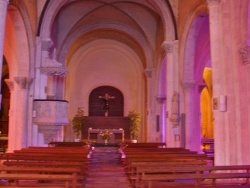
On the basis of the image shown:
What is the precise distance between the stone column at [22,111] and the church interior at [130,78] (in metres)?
0.04

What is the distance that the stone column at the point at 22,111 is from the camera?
1272cm

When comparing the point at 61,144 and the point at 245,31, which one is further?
the point at 61,144

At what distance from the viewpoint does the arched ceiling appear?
18.5m

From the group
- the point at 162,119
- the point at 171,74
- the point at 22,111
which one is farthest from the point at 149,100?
the point at 22,111

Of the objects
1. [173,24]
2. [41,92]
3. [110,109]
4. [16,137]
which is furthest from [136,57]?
[16,137]

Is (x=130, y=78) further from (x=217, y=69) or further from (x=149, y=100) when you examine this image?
(x=217, y=69)

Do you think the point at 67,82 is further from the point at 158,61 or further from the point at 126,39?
the point at 158,61

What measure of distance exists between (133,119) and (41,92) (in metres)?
9.84

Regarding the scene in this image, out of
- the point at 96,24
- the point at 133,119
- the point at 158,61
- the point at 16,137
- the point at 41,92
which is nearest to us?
the point at 16,137

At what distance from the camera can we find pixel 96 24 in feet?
68.0

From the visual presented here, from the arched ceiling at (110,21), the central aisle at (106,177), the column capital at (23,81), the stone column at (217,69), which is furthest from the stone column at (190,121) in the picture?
the column capital at (23,81)

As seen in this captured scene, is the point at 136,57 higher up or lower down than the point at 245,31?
higher up

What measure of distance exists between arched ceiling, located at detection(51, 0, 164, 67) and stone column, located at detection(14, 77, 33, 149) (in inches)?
210

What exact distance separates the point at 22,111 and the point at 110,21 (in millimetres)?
10018
